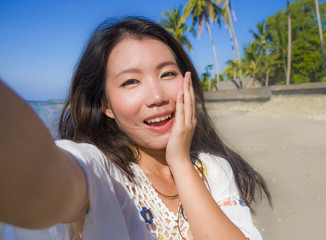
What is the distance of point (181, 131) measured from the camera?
1.28m

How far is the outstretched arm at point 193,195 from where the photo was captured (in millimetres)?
1080

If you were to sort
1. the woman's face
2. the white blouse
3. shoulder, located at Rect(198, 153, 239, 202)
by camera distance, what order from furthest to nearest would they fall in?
shoulder, located at Rect(198, 153, 239, 202) < the woman's face < the white blouse

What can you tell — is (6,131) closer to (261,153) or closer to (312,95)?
(261,153)

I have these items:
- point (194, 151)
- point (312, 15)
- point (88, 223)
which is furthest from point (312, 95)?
point (312, 15)

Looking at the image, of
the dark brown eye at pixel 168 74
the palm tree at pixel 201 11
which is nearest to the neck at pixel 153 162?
the dark brown eye at pixel 168 74

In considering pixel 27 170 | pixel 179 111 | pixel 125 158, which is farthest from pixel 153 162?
pixel 27 170

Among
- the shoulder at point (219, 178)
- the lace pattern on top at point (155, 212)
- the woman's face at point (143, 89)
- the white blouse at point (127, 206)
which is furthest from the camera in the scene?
the shoulder at point (219, 178)

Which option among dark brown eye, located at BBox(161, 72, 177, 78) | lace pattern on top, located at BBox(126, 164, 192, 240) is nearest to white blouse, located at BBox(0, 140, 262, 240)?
lace pattern on top, located at BBox(126, 164, 192, 240)

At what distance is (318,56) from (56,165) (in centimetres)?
3118

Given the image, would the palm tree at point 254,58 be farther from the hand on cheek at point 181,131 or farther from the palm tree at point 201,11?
the hand on cheek at point 181,131

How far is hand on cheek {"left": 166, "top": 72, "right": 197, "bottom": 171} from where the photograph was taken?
1.25 metres

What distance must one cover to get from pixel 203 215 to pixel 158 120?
0.55 meters

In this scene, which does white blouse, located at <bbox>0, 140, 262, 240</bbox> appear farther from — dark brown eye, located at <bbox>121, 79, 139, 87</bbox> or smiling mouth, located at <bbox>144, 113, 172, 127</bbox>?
dark brown eye, located at <bbox>121, 79, 139, 87</bbox>

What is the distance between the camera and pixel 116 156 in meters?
1.37
